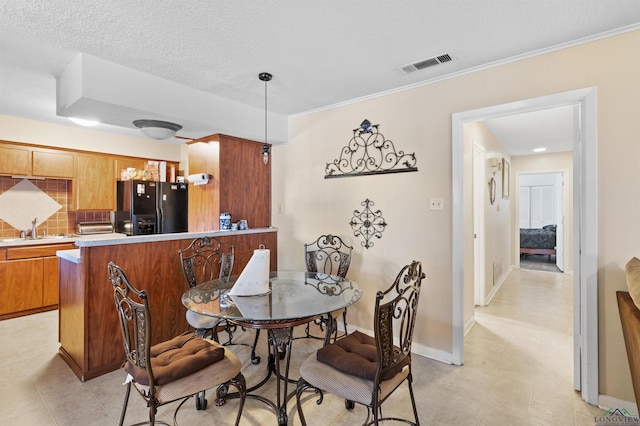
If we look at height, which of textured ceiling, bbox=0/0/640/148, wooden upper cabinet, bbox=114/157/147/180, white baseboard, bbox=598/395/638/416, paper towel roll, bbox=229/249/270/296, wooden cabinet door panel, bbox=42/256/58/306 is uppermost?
textured ceiling, bbox=0/0/640/148

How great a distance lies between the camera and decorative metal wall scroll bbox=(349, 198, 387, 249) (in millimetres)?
3059

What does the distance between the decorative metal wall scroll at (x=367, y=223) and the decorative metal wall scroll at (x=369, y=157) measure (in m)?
0.35

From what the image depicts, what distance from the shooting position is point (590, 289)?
2.04 meters

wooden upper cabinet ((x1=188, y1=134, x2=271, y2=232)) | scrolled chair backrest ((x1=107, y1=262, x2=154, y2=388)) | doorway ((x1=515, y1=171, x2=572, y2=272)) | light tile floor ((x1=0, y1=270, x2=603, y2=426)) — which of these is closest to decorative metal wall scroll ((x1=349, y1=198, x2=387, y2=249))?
light tile floor ((x1=0, y1=270, x2=603, y2=426))

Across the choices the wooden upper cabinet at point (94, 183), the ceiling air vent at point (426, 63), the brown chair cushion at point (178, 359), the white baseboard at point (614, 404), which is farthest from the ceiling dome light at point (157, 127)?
the white baseboard at point (614, 404)

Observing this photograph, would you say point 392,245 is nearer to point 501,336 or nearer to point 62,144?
point 501,336

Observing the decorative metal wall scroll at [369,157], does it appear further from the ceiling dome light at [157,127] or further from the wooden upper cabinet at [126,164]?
the wooden upper cabinet at [126,164]

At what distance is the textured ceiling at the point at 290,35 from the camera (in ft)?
5.72

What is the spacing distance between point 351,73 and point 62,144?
4.09 meters

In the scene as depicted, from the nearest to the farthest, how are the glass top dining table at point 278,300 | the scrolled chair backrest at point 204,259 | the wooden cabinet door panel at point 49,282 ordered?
the glass top dining table at point 278,300, the scrolled chair backrest at point 204,259, the wooden cabinet door panel at point 49,282

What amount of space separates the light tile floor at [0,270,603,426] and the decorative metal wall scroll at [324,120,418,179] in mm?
1178

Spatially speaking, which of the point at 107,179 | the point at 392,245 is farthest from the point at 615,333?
the point at 107,179

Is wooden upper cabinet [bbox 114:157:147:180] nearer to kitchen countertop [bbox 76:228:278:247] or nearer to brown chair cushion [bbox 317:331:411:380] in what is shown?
kitchen countertop [bbox 76:228:278:247]

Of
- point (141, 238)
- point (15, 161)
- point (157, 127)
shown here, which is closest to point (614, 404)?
point (141, 238)
